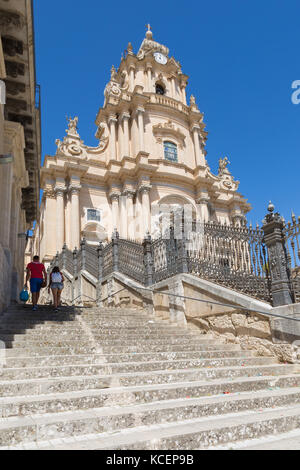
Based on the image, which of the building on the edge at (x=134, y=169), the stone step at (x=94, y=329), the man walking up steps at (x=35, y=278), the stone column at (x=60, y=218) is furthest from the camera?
the building on the edge at (x=134, y=169)

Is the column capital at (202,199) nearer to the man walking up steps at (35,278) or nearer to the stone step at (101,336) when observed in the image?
the man walking up steps at (35,278)

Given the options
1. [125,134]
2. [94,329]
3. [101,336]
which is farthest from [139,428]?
[125,134]

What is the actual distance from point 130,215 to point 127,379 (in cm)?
1997

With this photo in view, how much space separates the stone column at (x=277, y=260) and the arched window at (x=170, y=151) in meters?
20.6

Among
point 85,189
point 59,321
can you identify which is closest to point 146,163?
point 85,189

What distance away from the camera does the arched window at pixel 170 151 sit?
2786 cm

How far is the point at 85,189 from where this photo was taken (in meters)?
24.4

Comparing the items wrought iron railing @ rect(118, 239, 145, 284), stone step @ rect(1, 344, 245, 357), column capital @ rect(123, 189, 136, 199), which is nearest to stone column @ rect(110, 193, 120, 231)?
column capital @ rect(123, 189, 136, 199)

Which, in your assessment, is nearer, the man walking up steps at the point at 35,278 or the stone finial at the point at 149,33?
the man walking up steps at the point at 35,278

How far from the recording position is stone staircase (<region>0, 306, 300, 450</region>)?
308 centimetres

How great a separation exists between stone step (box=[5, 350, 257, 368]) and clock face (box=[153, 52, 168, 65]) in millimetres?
31448

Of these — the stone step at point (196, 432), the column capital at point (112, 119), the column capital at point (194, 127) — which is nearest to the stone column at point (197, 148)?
the column capital at point (194, 127)
